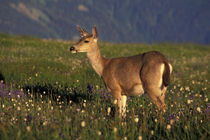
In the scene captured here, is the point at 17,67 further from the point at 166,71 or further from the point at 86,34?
the point at 166,71

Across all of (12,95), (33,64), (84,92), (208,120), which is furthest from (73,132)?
(33,64)

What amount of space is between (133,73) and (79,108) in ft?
5.57

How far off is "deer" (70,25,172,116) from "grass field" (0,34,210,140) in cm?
43

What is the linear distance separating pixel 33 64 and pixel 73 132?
968 centimetres

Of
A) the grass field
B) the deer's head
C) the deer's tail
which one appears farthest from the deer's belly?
the deer's head

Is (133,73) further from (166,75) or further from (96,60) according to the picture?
(96,60)

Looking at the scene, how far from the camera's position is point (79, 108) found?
7371 mm

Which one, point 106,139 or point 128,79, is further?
point 128,79

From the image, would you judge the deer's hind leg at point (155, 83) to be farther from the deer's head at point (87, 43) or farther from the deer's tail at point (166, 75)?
the deer's head at point (87, 43)

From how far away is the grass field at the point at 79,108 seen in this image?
210 inches

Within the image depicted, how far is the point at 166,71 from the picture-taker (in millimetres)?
7324

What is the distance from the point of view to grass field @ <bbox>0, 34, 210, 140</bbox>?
5344 millimetres

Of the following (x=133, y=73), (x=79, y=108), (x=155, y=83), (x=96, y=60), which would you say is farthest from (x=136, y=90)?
(x=96, y=60)

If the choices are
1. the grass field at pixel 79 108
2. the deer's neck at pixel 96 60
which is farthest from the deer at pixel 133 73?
the grass field at pixel 79 108
